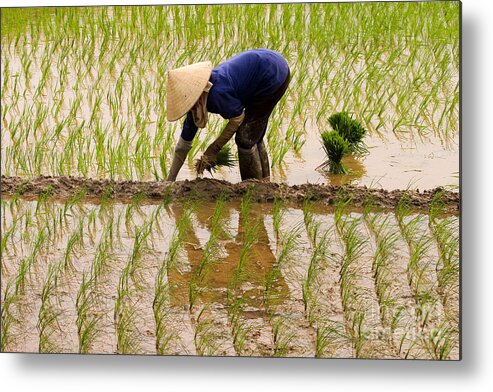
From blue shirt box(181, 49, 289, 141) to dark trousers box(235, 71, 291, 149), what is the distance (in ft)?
0.07

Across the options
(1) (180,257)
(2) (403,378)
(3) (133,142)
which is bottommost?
(2) (403,378)

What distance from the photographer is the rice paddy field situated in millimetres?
5922

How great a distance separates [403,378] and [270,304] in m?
0.58

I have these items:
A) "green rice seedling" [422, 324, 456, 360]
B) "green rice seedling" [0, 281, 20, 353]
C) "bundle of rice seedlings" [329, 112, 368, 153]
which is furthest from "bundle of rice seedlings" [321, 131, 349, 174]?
"green rice seedling" [0, 281, 20, 353]

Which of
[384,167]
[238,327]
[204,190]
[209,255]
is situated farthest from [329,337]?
[204,190]

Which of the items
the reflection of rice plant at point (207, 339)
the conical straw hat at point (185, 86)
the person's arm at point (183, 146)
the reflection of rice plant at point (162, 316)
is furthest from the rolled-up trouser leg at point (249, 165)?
the reflection of rice plant at point (207, 339)

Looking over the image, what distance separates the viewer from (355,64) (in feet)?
20.9

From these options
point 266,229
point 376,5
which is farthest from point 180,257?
point 376,5

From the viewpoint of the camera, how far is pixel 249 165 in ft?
20.8

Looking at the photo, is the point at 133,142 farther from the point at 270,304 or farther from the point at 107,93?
the point at 270,304

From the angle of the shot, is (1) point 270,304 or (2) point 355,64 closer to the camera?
(1) point 270,304

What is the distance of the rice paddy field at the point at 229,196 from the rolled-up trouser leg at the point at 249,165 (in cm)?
5

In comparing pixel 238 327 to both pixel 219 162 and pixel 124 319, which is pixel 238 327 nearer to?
pixel 124 319

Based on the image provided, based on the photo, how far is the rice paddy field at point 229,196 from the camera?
5.92m
